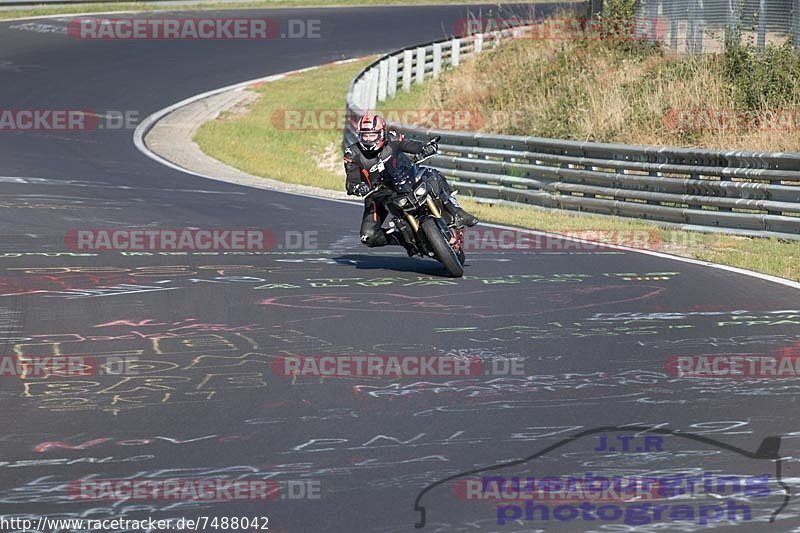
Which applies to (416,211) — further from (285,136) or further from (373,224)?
(285,136)

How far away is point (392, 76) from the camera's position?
3366 cm

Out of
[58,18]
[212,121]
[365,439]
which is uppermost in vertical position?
[58,18]

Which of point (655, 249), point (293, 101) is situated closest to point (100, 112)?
point (293, 101)

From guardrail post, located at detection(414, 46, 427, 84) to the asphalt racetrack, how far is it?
56.6 feet

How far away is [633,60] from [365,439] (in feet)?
65.1

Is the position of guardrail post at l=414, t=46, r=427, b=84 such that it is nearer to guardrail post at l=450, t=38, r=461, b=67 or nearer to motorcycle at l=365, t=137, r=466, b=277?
guardrail post at l=450, t=38, r=461, b=67

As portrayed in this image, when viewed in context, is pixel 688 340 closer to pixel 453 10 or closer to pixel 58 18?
pixel 58 18

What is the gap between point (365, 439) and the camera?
7496 mm

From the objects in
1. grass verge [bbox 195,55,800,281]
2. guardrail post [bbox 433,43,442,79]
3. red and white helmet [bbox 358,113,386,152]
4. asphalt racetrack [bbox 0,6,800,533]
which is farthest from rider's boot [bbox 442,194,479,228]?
guardrail post [bbox 433,43,442,79]

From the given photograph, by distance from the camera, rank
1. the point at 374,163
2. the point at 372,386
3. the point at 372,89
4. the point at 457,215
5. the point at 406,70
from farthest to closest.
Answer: the point at 406,70
the point at 372,89
the point at 457,215
the point at 374,163
the point at 372,386

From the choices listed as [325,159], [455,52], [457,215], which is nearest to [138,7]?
[455,52]

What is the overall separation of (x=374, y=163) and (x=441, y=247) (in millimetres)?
1053

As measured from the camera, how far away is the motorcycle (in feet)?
42.7

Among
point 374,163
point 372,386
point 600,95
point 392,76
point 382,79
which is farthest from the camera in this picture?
point 392,76
